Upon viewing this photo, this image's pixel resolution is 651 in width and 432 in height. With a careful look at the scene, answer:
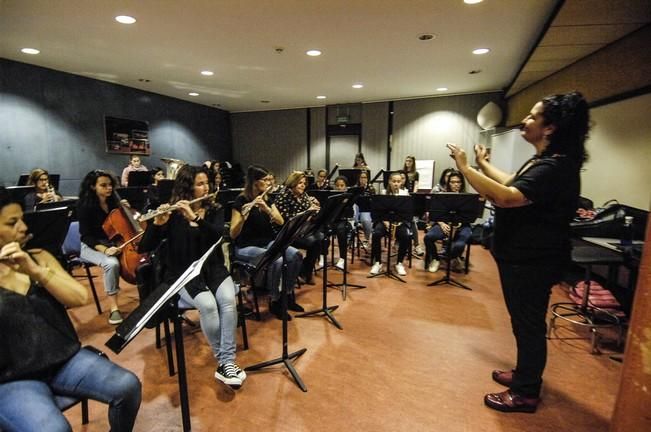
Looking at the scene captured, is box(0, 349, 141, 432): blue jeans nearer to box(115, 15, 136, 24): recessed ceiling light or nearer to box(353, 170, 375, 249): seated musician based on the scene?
box(115, 15, 136, 24): recessed ceiling light

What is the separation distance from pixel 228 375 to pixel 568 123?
2298 millimetres

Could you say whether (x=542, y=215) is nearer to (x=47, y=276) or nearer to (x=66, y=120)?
(x=47, y=276)

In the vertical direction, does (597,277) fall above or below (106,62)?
below

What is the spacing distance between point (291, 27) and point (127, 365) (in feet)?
11.8

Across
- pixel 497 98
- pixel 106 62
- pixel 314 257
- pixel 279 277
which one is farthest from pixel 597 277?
pixel 106 62

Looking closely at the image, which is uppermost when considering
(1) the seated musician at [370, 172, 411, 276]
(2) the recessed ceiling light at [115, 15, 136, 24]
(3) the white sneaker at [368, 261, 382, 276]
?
(2) the recessed ceiling light at [115, 15, 136, 24]

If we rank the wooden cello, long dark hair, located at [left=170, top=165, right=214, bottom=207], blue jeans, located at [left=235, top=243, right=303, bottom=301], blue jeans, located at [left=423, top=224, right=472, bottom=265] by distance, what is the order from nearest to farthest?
long dark hair, located at [left=170, top=165, right=214, bottom=207] → the wooden cello → blue jeans, located at [left=235, top=243, right=303, bottom=301] → blue jeans, located at [left=423, top=224, right=472, bottom=265]

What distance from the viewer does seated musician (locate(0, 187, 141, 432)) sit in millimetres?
1149

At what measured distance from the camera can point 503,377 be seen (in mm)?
2139

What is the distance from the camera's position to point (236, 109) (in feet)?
31.6

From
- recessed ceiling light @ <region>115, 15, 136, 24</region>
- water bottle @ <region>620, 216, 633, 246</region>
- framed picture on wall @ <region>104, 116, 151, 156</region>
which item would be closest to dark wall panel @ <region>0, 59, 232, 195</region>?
framed picture on wall @ <region>104, 116, 151, 156</region>

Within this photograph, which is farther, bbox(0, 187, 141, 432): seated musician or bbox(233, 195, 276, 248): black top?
bbox(233, 195, 276, 248): black top

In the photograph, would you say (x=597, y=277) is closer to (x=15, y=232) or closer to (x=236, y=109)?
(x=15, y=232)

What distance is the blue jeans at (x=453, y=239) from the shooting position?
422cm
